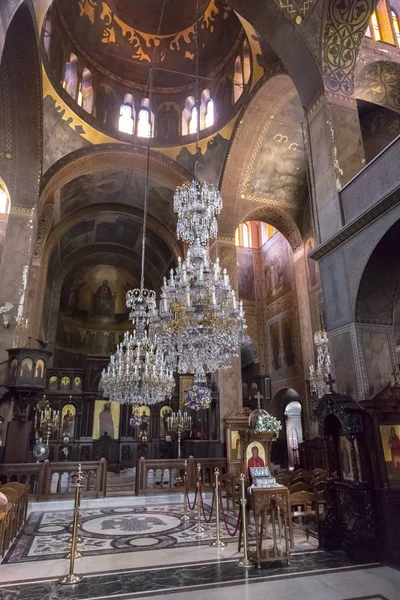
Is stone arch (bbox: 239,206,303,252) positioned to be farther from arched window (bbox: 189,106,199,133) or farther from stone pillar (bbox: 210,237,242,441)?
arched window (bbox: 189,106,199,133)

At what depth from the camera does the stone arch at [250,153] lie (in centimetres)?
1170

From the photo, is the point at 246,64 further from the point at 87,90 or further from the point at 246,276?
the point at 246,276

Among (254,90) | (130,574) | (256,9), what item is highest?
(254,90)

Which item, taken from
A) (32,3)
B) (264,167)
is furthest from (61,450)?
(32,3)

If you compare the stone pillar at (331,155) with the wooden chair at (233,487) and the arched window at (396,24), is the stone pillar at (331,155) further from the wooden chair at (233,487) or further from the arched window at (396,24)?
the wooden chair at (233,487)

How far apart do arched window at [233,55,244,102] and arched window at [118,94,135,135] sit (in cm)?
407

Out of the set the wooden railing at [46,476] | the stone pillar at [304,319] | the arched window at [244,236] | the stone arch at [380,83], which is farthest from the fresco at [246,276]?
the wooden railing at [46,476]

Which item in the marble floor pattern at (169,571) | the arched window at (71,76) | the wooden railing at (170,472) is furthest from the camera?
the arched window at (71,76)

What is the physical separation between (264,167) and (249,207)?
4.88 feet

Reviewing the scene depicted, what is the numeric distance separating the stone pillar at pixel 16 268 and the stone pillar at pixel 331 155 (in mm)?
8078

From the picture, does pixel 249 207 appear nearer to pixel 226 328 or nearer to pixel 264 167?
pixel 264 167

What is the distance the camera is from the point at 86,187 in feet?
51.5

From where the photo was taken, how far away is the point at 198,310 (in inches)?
258

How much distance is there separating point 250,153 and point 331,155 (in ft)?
21.9
